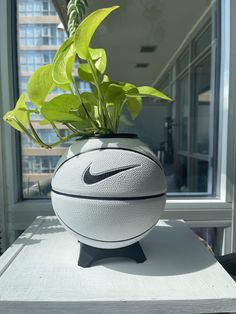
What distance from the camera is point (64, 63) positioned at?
53 centimetres

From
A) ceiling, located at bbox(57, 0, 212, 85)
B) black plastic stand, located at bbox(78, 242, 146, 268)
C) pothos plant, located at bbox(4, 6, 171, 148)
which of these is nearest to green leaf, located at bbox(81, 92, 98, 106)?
pothos plant, located at bbox(4, 6, 171, 148)

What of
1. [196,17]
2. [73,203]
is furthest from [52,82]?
[196,17]

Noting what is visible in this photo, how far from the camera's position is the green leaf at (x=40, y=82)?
550 mm

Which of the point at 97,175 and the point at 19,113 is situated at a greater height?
the point at 19,113

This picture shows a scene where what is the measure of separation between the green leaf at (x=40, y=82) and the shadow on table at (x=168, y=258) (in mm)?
408

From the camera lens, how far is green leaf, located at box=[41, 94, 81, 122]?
1.77 feet

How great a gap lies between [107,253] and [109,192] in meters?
0.17

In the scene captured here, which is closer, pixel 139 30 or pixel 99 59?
pixel 99 59

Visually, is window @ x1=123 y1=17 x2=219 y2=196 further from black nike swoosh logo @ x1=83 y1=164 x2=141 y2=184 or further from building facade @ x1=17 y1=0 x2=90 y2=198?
black nike swoosh logo @ x1=83 y1=164 x2=141 y2=184

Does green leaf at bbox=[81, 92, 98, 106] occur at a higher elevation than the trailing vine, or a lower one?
lower

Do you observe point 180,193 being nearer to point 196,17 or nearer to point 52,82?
point 52,82

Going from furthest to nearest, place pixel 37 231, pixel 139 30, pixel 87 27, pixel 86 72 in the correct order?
pixel 139 30
pixel 37 231
pixel 86 72
pixel 87 27

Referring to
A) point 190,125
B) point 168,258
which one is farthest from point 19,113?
point 190,125

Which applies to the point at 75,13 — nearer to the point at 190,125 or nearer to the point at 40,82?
the point at 40,82
